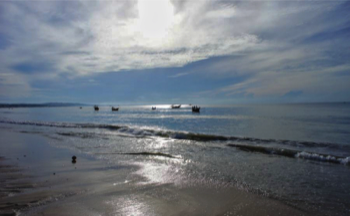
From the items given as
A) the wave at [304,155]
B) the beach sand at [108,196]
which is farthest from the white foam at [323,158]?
the beach sand at [108,196]

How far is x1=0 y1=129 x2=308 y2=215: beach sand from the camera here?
19.8ft

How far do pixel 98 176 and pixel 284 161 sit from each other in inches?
407

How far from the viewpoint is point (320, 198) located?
7074mm

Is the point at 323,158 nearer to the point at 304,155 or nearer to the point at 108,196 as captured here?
the point at 304,155

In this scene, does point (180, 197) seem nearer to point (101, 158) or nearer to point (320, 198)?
point (320, 198)

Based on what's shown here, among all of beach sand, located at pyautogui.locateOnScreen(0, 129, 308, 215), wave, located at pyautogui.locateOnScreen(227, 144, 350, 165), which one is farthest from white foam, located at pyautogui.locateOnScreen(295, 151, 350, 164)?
beach sand, located at pyautogui.locateOnScreen(0, 129, 308, 215)

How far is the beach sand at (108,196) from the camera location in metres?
6.04

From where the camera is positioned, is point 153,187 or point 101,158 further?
point 101,158

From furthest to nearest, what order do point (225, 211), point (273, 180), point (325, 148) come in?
point (325, 148) → point (273, 180) → point (225, 211)

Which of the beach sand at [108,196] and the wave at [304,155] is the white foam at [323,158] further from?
the beach sand at [108,196]

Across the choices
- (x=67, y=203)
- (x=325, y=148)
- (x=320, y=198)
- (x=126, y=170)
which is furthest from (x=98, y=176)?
(x=325, y=148)

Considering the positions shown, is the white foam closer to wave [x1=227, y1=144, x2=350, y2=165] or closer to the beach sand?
wave [x1=227, y1=144, x2=350, y2=165]

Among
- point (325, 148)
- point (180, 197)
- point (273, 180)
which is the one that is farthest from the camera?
point (325, 148)

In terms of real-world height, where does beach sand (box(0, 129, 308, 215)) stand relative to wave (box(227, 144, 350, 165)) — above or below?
above
